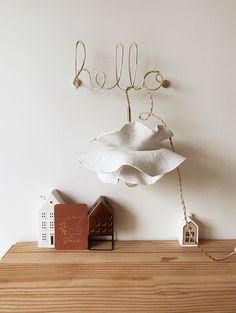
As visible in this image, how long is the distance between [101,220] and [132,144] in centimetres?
24

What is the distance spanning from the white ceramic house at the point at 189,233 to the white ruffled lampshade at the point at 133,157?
207 millimetres

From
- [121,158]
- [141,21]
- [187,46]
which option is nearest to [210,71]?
[187,46]

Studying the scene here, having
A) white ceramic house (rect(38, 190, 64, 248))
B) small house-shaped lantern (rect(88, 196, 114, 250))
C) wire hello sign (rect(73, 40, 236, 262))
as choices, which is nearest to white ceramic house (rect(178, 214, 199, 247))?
wire hello sign (rect(73, 40, 236, 262))

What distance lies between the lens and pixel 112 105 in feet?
A: 2.60

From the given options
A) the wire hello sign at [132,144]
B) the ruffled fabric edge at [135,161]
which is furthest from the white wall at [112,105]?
the ruffled fabric edge at [135,161]

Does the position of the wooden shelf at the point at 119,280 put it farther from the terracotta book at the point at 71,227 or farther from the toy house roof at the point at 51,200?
the toy house roof at the point at 51,200

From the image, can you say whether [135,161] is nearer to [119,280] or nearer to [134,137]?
[134,137]

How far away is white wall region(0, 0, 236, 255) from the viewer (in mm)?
763

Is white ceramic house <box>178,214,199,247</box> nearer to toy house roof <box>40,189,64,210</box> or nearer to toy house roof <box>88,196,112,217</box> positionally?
toy house roof <box>88,196,112,217</box>

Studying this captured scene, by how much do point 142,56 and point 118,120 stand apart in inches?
7.3

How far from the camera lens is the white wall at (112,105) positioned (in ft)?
2.50

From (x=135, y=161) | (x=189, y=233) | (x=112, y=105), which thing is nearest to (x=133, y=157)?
(x=135, y=161)

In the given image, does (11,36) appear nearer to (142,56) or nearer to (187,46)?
(142,56)

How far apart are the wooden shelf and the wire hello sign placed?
94mm
